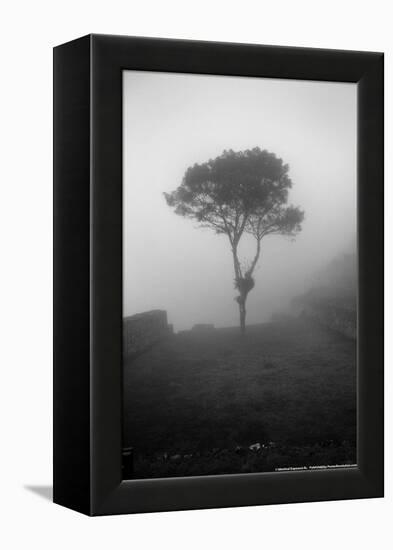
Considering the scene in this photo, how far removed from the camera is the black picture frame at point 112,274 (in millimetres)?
8164

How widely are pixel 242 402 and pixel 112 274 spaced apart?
1.48 metres

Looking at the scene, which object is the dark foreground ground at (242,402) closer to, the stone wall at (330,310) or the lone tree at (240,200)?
the stone wall at (330,310)

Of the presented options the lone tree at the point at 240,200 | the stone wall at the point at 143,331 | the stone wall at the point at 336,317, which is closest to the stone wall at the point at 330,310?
the stone wall at the point at 336,317

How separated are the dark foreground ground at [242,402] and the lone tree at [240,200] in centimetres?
35

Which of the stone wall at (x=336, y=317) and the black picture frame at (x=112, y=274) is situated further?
the stone wall at (x=336, y=317)

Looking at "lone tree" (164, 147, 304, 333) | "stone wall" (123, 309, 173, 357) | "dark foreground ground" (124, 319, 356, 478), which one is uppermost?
"lone tree" (164, 147, 304, 333)

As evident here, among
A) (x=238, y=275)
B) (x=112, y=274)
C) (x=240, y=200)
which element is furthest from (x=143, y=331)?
(x=240, y=200)

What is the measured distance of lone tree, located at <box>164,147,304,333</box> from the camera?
8.45 meters

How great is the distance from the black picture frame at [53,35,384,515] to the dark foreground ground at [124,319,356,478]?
120mm

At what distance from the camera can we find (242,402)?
28.0ft

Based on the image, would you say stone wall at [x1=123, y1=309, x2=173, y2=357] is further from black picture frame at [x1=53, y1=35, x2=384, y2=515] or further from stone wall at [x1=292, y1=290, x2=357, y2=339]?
stone wall at [x1=292, y1=290, x2=357, y2=339]

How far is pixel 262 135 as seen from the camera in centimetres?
860

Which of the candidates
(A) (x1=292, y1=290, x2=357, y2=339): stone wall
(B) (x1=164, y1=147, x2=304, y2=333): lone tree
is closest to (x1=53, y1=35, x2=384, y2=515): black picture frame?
(A) (x1=292, y1=290, x2=357, y2=339): stone wall

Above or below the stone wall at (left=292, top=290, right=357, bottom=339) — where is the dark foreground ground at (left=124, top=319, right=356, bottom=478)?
below
